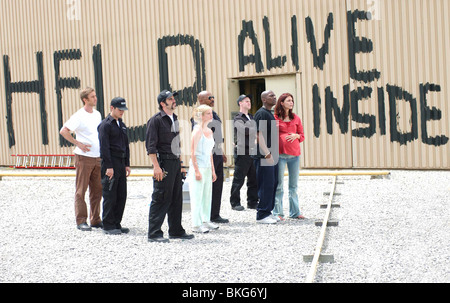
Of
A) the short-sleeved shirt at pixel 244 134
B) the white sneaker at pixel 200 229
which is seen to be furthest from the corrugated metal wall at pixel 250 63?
the white sneaker at pixel 200 229

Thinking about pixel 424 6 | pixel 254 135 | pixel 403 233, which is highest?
pixel 424 6

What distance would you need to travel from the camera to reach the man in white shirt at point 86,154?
27.2 ft

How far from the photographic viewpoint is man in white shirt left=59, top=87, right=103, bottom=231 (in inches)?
326

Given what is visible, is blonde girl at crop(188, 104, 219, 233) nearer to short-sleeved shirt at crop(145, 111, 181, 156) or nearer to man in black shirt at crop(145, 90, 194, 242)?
man in black shirt at crop(145, 90, 194, 242)

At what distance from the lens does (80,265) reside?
6316 millimetres

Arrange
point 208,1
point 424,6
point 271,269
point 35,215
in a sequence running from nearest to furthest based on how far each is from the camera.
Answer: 1. point 271,269
2. point 35,215
3. point 424,6
4. point 208,1

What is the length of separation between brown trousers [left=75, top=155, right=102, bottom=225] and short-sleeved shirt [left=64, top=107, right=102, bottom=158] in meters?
0.09

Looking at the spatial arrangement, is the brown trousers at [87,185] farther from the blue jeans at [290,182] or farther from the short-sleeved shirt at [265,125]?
the blue jeans at [290,182]

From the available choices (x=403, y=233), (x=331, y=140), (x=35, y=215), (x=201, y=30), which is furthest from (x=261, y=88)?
(x=403, y=233)

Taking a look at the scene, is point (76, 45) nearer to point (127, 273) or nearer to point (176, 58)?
point (176, 58)

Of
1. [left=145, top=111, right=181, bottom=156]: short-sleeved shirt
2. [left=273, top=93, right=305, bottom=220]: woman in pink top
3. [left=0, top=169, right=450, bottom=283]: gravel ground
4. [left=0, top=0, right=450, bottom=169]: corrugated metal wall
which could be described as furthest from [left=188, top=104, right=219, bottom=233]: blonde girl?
[left=0, top=0, right=450, bottom=169]: corrugated metal wall

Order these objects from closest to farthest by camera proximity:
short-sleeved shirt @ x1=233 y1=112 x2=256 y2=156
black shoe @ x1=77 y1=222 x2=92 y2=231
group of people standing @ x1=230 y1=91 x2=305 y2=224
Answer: group of people standing @ x1=230 y1=91 x2=305 y2=224 < black shoe @ x1=77 y1=222 x2=92 y2=231 < short-sleeved shirt @ x1=233 y1=112 x2=256 y2=156

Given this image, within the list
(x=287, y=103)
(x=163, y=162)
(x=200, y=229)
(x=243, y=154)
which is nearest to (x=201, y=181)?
(x=200, y=229)

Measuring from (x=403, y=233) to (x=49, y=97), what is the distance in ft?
46.9
